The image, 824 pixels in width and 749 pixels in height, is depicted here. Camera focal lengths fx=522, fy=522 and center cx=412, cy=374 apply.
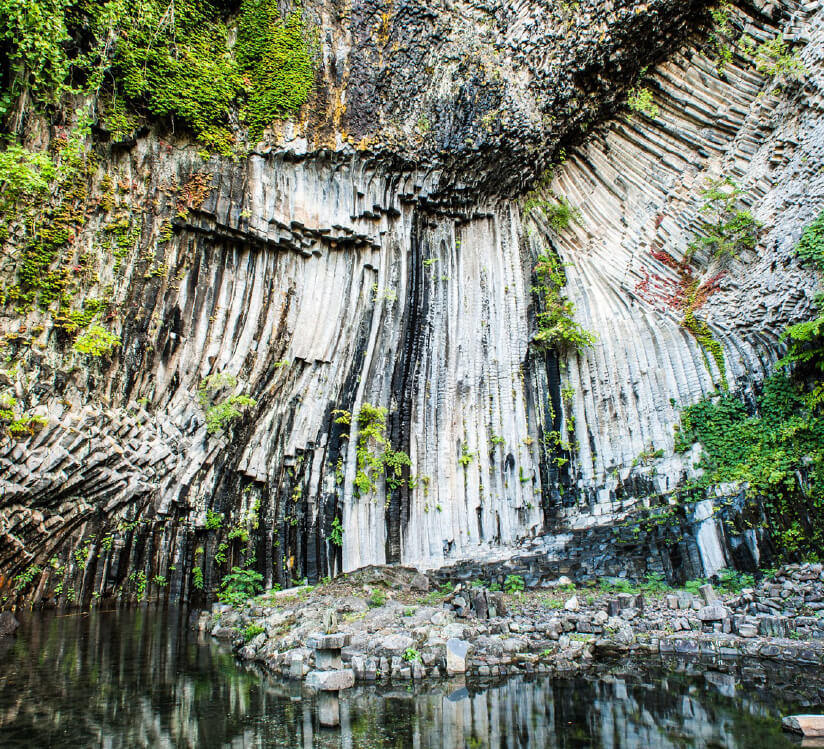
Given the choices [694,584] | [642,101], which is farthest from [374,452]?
[642,101]

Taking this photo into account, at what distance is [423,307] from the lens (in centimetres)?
1428

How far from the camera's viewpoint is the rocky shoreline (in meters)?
7.25

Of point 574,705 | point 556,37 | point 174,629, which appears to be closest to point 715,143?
point 556,37

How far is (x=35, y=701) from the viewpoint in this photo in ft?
18.9

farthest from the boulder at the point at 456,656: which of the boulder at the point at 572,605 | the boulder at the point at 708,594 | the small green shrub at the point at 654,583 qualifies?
the small green shrub at the point at 654,583

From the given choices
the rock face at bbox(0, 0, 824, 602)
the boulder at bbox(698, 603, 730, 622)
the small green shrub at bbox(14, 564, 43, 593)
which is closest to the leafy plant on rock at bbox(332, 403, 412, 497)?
the rock face at bbox(0, 0, 824, 602)

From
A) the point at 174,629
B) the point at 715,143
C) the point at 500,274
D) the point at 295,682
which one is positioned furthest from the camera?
the point at 500,274

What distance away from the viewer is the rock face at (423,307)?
10656 mm

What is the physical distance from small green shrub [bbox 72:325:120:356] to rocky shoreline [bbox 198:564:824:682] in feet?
18.1

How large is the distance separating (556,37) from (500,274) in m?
5.98

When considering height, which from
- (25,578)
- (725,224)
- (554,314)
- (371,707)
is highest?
(725,224)

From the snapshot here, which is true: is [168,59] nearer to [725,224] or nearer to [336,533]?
[336,533]

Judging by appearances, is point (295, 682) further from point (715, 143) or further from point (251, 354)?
point (715, 143)

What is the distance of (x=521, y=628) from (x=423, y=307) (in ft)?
27.8
